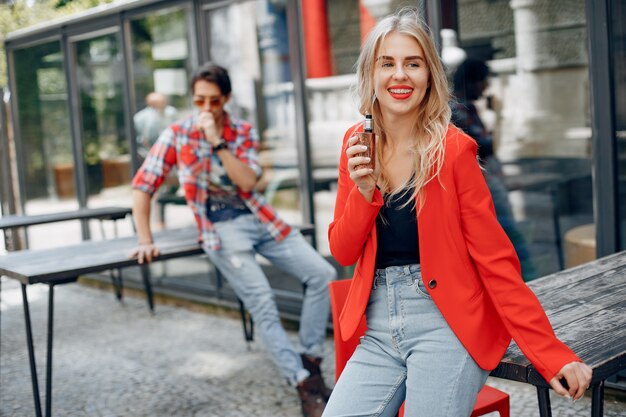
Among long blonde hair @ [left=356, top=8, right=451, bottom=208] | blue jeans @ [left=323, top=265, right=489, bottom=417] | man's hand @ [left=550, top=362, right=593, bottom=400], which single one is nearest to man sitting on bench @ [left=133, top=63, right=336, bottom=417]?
blue jeans @ [left=323, top=265, right=489, bottom=417]

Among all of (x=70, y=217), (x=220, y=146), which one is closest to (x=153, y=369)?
(x=70, y=217)

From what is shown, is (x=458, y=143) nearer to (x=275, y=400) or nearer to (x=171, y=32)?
(x=275, y=400)

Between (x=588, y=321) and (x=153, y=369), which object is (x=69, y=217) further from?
(x=588, y=321)

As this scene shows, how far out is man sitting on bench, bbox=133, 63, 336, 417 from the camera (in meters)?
4.48

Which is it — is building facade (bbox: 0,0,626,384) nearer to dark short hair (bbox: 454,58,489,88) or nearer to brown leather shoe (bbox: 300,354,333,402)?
dark short hair (bbox: 454,58,489,88)

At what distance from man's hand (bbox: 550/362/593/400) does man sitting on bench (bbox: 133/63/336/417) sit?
7.74ft

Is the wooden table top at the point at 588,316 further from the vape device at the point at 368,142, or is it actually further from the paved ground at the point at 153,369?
the paved ground at the point at 153,369

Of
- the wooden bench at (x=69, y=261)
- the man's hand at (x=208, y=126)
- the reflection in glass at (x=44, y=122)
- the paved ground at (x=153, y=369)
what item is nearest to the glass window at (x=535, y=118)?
the paved ground at (x=153, y=369)

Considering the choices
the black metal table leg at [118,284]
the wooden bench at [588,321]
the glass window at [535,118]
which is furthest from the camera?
the black metal table leg at [118,284]

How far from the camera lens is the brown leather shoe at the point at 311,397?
4152 millimetres

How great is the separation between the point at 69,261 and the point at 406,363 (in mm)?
2734

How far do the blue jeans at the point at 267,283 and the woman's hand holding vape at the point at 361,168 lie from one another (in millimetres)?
2167

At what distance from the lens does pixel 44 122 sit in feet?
28.3

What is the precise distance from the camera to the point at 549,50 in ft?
17.4
